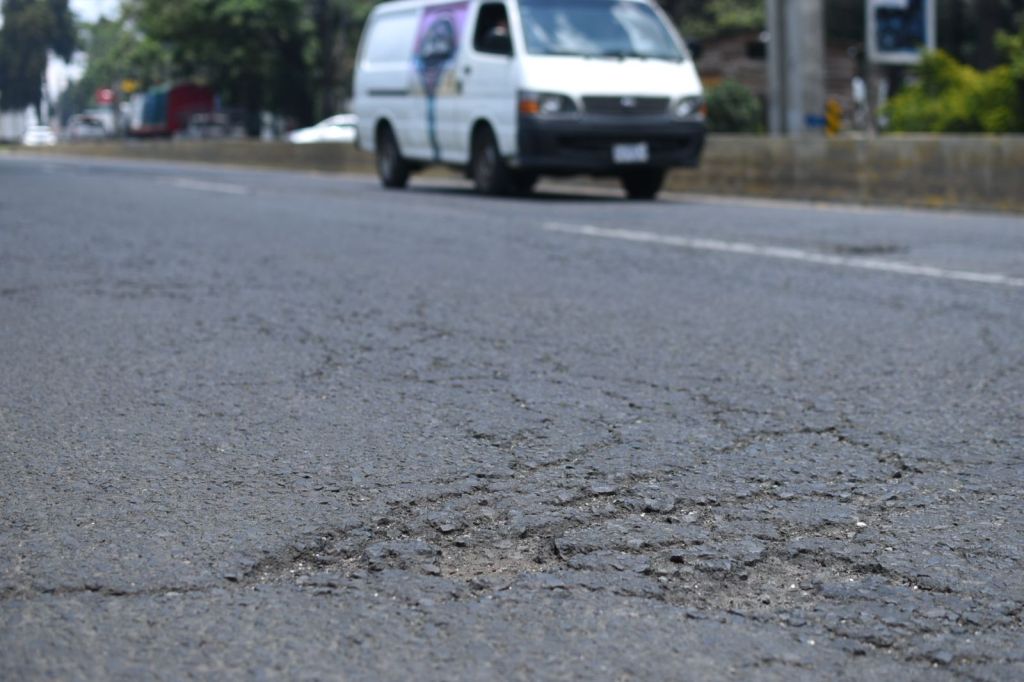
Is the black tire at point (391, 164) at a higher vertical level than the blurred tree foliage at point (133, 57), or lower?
lower

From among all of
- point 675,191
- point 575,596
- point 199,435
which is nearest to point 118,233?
point 199,435

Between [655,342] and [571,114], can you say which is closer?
[655,342]

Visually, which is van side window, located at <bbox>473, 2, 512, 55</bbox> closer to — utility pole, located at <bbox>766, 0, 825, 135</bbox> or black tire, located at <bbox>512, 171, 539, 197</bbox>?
black tire, located at <bbox>512, 171, 539, 197</bbox>

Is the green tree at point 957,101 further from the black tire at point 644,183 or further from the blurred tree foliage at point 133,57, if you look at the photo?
the blurred tree foliage at point 133,57

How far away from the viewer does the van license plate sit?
13914 millimetres

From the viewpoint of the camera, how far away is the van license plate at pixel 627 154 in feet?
45.6

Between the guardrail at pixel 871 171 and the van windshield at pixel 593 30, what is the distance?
1.61 metres

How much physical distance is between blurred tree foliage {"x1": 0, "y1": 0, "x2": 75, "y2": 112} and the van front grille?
306ft

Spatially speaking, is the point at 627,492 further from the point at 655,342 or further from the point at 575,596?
the point at 655,342

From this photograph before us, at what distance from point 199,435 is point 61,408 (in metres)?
0.55

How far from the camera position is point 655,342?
5.18 metres

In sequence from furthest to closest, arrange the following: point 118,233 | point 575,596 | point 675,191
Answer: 1. point 675,191
2. point 118,233
3. point 575,596

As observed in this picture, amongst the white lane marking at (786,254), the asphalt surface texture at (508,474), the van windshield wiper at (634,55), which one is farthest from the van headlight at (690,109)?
the asphalt surface texture at (508,474)

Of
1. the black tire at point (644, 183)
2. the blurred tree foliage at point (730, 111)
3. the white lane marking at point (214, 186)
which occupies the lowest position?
the black tire at point (644, 183)
